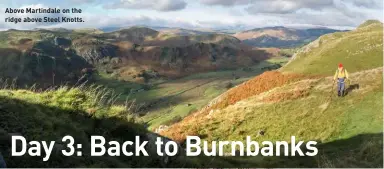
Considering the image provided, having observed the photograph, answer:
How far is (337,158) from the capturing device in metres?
20.1

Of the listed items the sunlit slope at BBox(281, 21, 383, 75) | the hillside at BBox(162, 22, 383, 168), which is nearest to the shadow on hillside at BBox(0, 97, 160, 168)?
the hillside at BBox(162, 22, 383, 168)

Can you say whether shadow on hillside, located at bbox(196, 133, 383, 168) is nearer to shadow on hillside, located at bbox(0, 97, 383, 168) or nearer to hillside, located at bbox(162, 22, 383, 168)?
hillside, located at bbox(162, 22, 383, 168)

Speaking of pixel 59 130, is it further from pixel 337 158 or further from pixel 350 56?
pixel 350 56

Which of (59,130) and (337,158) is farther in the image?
(337,158)

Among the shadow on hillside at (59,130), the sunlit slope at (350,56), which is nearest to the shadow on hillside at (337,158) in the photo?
the shadow on hillside at (59,130)

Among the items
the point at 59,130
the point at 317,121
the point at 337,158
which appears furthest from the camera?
the point at 317,121

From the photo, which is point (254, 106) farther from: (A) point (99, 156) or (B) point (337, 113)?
(A) point (99, 156)

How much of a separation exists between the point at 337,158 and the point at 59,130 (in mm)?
14196

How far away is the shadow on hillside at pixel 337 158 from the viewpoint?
15317mm

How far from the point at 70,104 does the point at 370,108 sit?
76.0ft

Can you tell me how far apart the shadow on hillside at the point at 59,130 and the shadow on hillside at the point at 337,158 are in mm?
2968

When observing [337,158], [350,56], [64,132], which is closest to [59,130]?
[64,132]

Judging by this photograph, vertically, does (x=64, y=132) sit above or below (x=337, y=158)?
above

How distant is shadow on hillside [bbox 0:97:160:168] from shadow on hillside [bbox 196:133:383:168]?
2968 millimetres
